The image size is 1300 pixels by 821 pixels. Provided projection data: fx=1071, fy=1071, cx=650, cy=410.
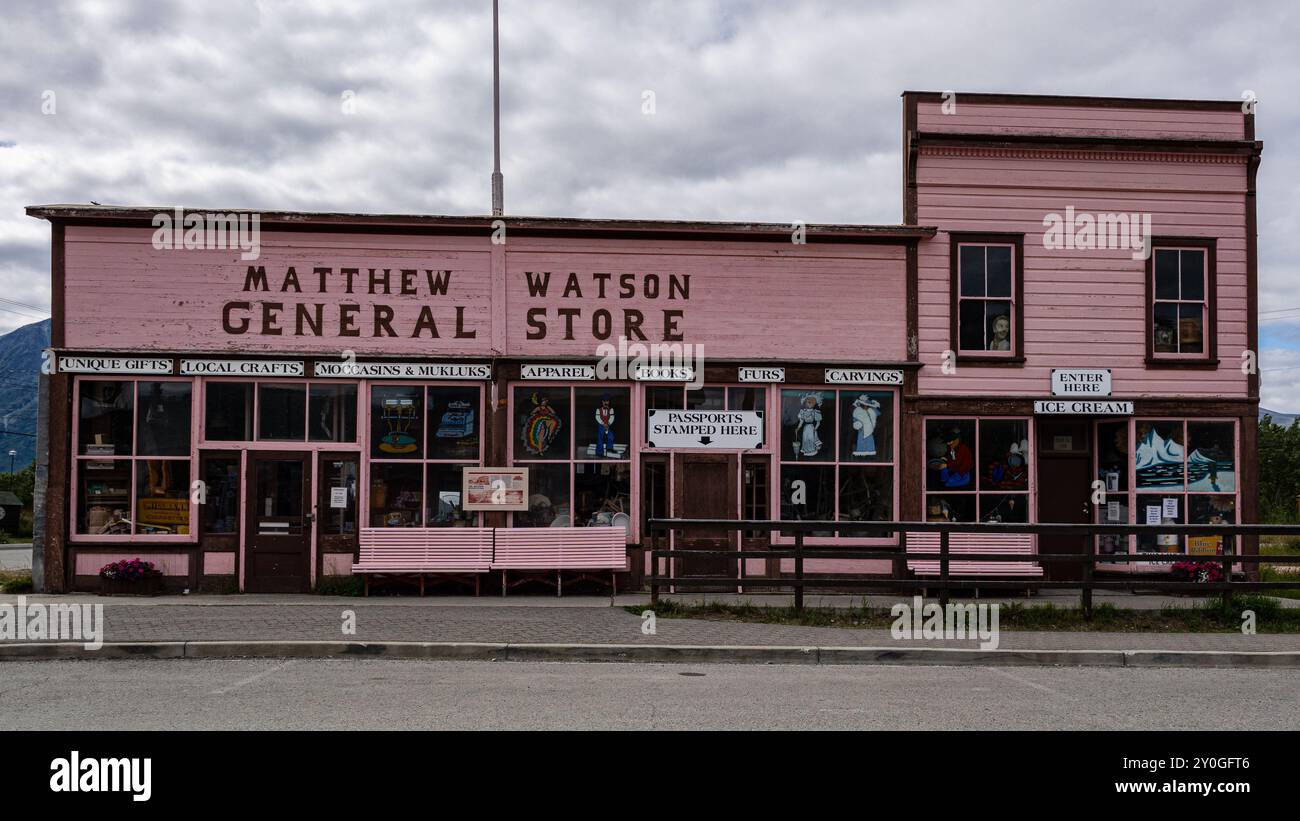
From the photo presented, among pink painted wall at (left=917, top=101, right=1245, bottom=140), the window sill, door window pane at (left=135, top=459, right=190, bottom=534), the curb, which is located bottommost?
the curb

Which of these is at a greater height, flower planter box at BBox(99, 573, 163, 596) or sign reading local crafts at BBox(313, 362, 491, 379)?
sign reading local crafts at BBox(313, 362, 491, 379)

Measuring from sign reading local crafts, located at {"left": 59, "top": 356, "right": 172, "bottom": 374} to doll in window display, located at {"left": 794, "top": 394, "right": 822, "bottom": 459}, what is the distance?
9.39 metres

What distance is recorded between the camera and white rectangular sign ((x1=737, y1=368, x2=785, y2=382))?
53.6 feet

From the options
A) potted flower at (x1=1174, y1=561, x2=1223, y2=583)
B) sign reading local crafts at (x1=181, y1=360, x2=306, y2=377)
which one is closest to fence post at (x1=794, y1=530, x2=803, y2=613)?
potted flower at (x1=1174, y1=561, x2=1223, y2=583)

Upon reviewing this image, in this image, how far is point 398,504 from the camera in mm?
16031

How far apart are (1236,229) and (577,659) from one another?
13.0m

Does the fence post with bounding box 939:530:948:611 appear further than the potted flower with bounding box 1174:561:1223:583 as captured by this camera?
No

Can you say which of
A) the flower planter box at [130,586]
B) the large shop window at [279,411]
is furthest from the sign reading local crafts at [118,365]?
the flower planter box at [130,586]

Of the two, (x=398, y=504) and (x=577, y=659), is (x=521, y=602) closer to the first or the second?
(x=398, y=504)

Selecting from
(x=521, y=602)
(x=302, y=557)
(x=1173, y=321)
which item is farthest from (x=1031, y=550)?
(x=302, y=557)

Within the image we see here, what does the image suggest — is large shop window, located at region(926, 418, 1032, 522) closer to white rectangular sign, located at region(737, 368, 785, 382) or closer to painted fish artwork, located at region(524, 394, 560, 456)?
white rectangular sign, located at region(737, 368, 785, 382)

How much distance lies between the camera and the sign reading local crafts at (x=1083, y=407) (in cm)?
1667

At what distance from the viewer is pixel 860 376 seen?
1650 centimetres

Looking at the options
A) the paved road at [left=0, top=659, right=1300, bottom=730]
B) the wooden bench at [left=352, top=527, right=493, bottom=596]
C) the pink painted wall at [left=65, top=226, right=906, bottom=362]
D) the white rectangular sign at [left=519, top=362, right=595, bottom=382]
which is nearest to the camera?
the paved road at [left=0, top=659, right=1300, bottom=730]
